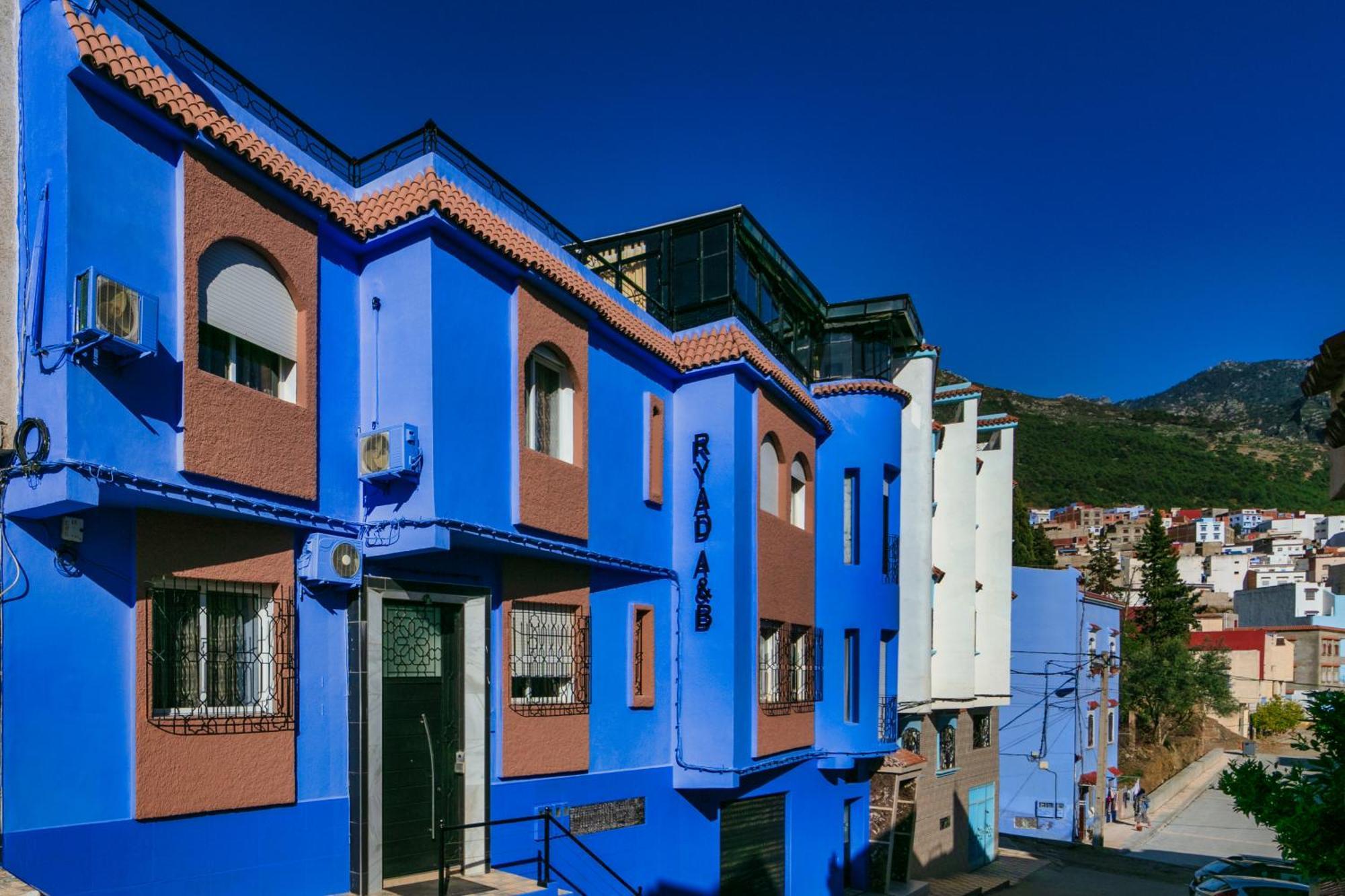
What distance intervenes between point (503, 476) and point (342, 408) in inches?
71.1

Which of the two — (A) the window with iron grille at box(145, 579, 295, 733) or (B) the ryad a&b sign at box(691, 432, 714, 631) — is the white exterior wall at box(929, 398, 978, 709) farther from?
(A) the window with iron grille at box(145, 579, 295, 733)

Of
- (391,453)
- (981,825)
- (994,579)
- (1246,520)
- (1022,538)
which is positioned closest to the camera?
(391,453)

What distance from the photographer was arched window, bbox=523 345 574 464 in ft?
39.2

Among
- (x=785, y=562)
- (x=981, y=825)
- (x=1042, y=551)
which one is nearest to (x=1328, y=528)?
(x=1042, y=551)

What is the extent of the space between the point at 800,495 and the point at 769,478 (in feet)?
5.60

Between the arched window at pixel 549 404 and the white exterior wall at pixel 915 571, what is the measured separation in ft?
33.6

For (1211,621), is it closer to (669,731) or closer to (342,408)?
(669,731)

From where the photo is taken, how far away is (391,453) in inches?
378

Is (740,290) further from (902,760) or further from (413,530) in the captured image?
(902,760)

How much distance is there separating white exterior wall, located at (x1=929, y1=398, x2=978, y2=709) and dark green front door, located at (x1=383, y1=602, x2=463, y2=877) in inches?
618

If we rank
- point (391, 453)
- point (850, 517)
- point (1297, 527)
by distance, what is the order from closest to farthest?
point (391, 453), point (850, 517), point (1297, 527)

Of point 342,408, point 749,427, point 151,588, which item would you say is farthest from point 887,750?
point 151,588

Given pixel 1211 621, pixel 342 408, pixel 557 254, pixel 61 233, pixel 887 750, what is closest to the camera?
pixel 61 233

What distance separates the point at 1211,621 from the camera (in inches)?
3430
